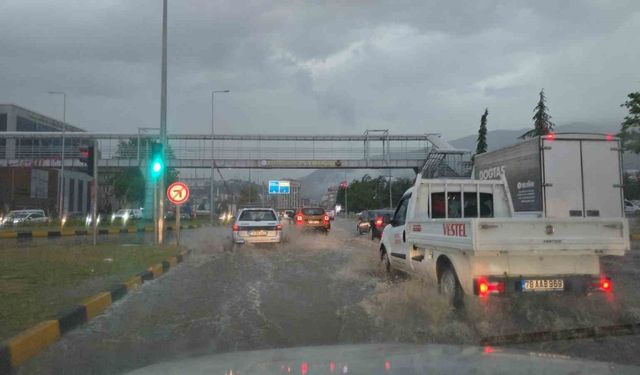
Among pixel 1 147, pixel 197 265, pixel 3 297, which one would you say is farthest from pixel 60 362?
pixel 1 147

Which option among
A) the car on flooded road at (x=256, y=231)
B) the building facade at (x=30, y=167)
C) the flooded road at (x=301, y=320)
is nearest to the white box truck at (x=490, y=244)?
the flooded road at (x=301, y=320)

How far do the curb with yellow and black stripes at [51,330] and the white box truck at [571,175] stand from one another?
10.6 m

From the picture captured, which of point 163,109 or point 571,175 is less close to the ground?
point 163,109

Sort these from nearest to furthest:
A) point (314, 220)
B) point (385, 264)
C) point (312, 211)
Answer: point (385, 264) → point (314, 220) → point (312, 211)

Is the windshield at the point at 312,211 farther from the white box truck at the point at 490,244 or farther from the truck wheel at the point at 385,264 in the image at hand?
the white box truck at the point at 490,244

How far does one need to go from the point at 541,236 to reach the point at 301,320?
3121 millimetres

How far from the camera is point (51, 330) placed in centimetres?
651

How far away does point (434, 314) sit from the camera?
7.27 m

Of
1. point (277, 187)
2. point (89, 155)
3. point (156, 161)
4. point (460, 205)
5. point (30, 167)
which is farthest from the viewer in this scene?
point (277, 187)

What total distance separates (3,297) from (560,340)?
24.5 feet

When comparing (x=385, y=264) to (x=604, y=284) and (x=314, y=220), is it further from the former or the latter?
(x=314, y=220)

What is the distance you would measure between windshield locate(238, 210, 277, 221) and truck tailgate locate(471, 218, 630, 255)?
1442cm

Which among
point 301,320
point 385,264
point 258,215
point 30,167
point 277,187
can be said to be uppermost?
point 30,167

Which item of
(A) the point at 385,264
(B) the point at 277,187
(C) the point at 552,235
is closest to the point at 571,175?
(A) the point at 385,264
